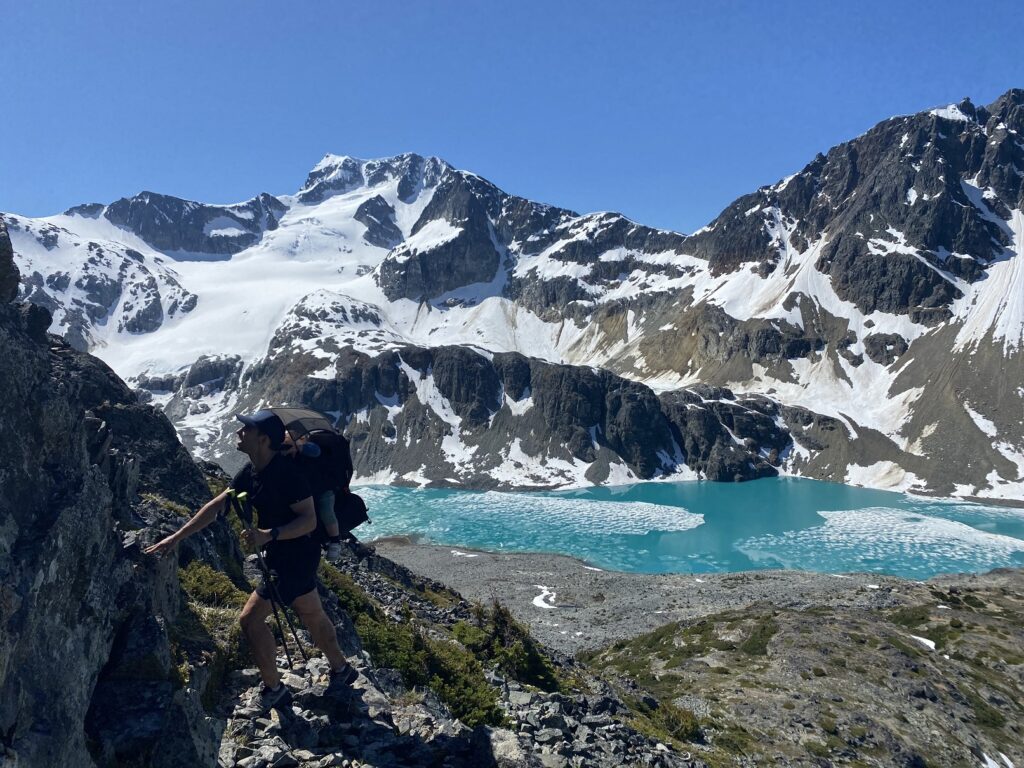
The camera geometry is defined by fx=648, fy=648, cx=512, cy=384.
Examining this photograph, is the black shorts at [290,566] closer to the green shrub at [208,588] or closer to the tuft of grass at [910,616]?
the green shrub at [208,588]

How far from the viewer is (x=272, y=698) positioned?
8.53 m

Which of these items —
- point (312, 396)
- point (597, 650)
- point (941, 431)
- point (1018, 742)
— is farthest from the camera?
point (312, 396)

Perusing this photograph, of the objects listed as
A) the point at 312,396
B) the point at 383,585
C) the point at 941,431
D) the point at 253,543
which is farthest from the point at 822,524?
the point at 312,396

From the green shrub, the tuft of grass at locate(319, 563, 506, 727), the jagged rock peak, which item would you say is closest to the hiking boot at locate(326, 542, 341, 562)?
the green shrub

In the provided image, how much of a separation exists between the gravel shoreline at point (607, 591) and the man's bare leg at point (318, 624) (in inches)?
1679

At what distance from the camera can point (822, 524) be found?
11306 centimetres

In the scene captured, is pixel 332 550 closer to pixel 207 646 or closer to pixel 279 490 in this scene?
pixel 279 490

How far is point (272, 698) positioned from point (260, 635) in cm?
89

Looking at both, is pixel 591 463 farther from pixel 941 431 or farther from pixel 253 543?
pixel 253 543

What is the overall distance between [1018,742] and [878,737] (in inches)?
365

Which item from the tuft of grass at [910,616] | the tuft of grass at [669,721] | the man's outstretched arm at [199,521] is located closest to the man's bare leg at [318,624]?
the man's outstretched arm at [199,521]

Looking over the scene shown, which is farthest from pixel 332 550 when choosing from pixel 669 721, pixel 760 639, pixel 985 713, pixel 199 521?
pixel 760 639

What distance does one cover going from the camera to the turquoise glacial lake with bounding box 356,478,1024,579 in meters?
91.8

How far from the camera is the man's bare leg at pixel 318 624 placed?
28.5ft
